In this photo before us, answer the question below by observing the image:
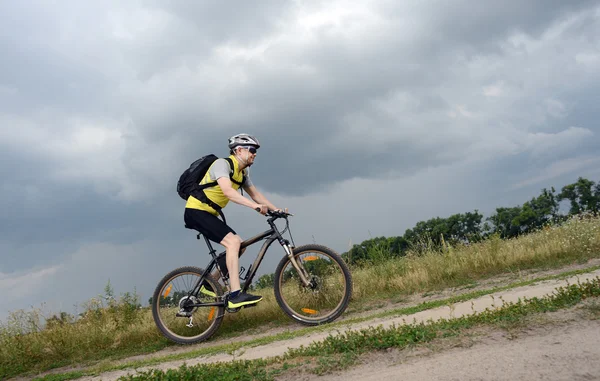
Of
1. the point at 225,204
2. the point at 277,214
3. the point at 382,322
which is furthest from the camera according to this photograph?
the point at 225,204

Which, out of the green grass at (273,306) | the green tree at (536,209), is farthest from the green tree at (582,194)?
the green grass at (273,306)

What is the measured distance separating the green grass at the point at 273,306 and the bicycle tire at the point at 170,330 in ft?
0.86

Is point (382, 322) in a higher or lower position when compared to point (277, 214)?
lower

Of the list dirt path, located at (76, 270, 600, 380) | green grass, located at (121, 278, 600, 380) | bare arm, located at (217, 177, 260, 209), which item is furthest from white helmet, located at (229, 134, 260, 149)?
green grass, located at (121, 278, 600, 380)

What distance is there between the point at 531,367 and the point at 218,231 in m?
5.09

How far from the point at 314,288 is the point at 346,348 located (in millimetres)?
2884

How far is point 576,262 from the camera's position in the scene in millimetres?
9859

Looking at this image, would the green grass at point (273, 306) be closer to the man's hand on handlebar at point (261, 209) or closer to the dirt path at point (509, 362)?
the man's hand on handlebar at point (261, 209)

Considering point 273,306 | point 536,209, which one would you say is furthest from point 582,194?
point 273,306

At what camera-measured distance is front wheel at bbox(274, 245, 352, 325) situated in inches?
281

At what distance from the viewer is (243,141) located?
736cm

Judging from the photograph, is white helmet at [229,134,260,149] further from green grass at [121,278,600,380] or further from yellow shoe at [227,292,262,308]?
green grass at [121,278,600,380]

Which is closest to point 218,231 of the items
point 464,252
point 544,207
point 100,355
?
point 100,355

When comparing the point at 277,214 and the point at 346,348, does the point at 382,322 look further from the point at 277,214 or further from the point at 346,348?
the point at 277,214
